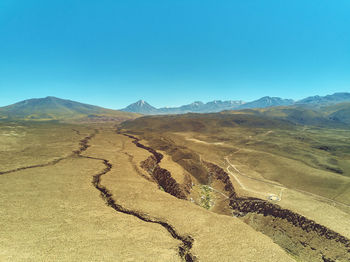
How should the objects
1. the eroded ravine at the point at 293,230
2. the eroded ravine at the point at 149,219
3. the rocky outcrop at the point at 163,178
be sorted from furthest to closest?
1. the rocky outcrop at the point at 163,178
2. the eroded ravine at the point at 293,230
3. the eroded ravine at the point at 149,219

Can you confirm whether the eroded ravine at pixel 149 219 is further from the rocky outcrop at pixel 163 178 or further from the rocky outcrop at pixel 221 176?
the rocky outcrop at pixel 221 176

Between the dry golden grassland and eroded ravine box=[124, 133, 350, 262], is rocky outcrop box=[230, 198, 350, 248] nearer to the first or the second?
eroded ravine box=[124, 133, 350, 262]

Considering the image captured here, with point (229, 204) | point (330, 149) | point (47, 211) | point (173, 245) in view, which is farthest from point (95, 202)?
point (330, 149)

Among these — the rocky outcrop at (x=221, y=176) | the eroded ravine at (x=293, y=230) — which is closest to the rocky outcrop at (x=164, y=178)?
the eroded ravine at (x=293, y=230)

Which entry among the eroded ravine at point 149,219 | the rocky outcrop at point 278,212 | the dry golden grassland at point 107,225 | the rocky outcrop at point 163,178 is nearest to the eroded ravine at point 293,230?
the rocky outcrop at point 278,212

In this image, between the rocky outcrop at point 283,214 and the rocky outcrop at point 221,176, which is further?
the rocky outcrop at point 221,176

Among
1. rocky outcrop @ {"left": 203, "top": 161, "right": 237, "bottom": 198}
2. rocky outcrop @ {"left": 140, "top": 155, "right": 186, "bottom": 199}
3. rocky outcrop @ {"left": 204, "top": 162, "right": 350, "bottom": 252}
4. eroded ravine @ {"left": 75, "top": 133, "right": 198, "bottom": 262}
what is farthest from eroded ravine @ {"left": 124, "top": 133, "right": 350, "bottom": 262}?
eroded ravine @ {"left": 75, "top": 133, "right": 198, "bottom": 262}

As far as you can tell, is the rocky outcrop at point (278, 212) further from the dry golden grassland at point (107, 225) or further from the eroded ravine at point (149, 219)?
the eroded ravine at point (149, 219)

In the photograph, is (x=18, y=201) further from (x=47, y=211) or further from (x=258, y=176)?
(x=258, y=176)

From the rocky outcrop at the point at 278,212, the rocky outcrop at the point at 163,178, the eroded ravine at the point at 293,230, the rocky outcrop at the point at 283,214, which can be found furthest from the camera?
the rocky outcrop at the point at 163,178

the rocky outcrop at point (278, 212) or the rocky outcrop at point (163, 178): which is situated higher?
the rocky outcrop at point (163, 178)

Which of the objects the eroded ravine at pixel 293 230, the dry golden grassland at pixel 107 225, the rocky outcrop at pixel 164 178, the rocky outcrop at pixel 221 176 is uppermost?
the dry golden grassland at pixel 107 225
